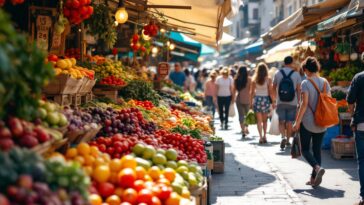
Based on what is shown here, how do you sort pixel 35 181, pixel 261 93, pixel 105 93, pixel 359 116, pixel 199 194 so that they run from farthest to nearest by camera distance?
1. pixel 261 93
2. pixel 105 93
3. pixel 359 116
4. pixel 199 194
5. pixel 35 181

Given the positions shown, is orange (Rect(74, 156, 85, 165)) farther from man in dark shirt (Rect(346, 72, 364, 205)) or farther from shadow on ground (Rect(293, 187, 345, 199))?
shadow on ground (Rect(293, 187, 345, 199))

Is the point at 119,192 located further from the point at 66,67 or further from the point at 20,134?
the point at 66,67

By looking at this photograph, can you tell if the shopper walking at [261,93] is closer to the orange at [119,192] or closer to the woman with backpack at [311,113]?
the woman with backpack at [311,113]

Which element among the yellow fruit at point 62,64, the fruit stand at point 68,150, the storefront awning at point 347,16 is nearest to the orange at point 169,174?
the fruit stand at point 68,150

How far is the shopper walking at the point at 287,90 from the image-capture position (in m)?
12.1

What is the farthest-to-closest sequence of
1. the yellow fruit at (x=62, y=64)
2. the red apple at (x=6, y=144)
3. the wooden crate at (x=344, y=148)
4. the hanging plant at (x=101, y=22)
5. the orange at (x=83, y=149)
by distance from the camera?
the wooden crate at (x=344, y=148), the hanging plant at (x=101, y=22), the yellow fruit at (x=62, y=64), the orange at (x=83, y=149), the red apple at (x=6, y=144)

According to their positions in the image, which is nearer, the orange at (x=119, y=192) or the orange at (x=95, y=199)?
the orange at (x=95, y=199)

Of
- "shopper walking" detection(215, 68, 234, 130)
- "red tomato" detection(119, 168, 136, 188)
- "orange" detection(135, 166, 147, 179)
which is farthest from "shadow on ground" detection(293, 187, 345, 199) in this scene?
"shopper walking" detection(215, 68, 234, 130)

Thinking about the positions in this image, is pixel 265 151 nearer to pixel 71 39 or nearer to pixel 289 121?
pixel 289 121

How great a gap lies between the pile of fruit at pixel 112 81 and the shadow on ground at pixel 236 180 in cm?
246

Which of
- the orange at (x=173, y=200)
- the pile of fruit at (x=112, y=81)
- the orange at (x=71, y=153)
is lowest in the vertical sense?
the orange at (x=173, y=200)

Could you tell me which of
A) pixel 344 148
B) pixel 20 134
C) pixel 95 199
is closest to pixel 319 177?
pixel 344 148

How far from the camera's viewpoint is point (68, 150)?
4359mm

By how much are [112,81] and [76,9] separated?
3.79 m
